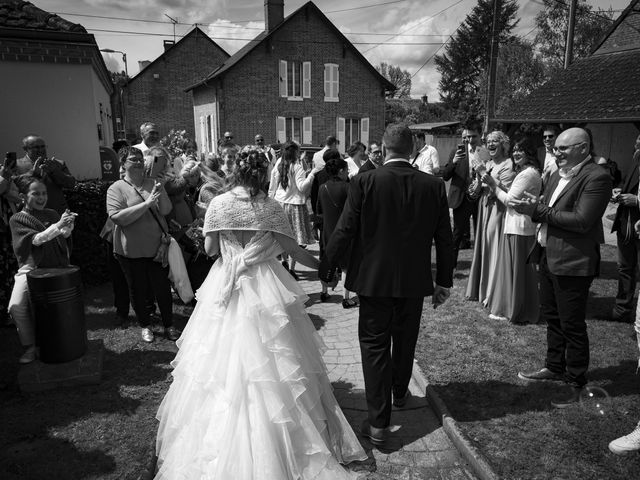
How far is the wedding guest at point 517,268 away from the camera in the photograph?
557 centimetres

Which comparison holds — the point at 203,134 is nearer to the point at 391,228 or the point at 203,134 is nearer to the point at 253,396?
the point at 391,228

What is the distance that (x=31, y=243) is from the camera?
451 cm

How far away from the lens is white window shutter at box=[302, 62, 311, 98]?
31.7 m

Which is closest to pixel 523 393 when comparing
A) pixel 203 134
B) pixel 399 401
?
pixel 399 401

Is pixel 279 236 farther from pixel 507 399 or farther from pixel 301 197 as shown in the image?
pixel 301 197

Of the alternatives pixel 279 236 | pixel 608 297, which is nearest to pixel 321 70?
pixel 608 297

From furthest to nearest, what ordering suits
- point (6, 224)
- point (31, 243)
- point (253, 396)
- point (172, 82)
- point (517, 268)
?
point (172, 82) → point (517, 268) → point (6, 224) → point (31, 243) → point (253, 396)

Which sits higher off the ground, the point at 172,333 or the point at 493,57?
the point at 493,57

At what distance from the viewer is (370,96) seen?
32.9 metres

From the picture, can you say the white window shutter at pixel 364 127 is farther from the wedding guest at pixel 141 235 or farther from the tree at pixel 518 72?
the wedding guest at pixel 141 235

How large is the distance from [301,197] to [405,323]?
14.2 ft

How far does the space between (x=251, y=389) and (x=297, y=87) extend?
3084cm

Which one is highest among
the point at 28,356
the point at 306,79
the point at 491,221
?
the point at 306,79

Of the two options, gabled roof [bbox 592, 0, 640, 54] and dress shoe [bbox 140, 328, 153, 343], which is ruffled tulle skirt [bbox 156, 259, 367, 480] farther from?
gabled roof [bbox 592, 0, 640, 54]
